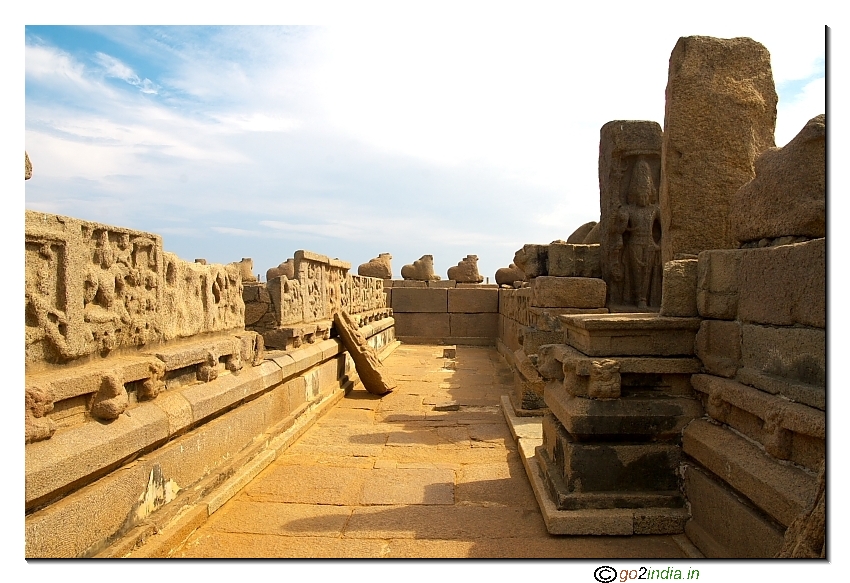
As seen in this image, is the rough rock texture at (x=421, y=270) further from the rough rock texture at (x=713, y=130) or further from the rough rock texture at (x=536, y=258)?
the rough rock texture at (x=713, y=130)

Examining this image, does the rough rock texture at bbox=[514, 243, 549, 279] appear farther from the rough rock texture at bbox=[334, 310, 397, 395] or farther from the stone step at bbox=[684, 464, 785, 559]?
the stone step at bbox=[684, 464, 785, 559]

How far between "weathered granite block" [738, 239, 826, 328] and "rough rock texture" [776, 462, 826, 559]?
2.08 ft

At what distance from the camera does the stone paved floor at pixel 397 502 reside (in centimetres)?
290

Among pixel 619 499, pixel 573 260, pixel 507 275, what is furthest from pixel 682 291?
pixel 507 275

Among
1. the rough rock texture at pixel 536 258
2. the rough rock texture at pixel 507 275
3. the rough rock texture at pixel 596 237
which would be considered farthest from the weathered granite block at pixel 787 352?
the rough rock texture at pixel 507 275

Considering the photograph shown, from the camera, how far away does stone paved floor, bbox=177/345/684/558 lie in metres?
2.90

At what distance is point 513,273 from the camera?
583 inches

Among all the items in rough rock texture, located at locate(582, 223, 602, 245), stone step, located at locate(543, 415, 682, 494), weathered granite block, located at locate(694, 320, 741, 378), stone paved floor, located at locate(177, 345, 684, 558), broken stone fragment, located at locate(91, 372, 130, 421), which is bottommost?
stone paved floor, located at locate(177, 345, 684, 558)

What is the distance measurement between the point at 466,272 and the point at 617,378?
13612mm

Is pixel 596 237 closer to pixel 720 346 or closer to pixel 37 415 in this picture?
pixel 720 346

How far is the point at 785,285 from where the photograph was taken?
240 centimetres

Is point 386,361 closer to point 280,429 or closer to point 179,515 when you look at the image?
point 280,429

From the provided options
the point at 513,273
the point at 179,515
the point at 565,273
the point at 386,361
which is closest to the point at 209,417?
the point at 179,515

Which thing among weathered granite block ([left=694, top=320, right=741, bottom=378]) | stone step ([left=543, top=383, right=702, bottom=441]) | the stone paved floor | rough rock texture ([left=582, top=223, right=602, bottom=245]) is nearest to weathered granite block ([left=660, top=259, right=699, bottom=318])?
weathered granite block ([left=694, top=320, right=741, bottom=378])
